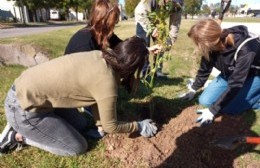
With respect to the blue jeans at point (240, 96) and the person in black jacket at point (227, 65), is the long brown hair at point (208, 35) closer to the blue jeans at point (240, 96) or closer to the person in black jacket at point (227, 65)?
the person in black jacket at point (227, 65)

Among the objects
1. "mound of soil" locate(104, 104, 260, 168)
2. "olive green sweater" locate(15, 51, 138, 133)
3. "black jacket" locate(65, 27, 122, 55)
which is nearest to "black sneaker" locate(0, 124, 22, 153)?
"olive green sweater" locate(15, 51, 138, 133)

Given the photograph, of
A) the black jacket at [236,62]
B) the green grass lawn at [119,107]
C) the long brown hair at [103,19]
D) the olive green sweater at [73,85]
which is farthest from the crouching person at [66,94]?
the black jacket at [236,62]

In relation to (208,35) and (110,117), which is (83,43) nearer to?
(110,117)

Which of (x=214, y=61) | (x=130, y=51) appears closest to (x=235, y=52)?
(x=214, y=61)

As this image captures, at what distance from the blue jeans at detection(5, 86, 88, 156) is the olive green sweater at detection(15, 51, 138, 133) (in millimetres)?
125

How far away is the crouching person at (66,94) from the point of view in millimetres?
2398

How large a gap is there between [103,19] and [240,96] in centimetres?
209

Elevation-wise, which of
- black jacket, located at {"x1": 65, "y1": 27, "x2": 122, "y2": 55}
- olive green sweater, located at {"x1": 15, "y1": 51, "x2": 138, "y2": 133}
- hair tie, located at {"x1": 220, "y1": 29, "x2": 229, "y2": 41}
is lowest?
olive green sweater, located at {"x1": 15, "y1": 51, "x2": 138, "y2": 133}

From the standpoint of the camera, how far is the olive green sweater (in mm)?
2428

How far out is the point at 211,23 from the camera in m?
3.13

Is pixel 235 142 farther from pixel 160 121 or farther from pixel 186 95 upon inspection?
pixel 186 95

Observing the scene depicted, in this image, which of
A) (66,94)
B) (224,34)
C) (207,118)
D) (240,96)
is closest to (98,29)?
(66,94)

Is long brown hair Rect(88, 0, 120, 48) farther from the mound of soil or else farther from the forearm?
the mound of soil

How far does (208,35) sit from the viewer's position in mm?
3105
